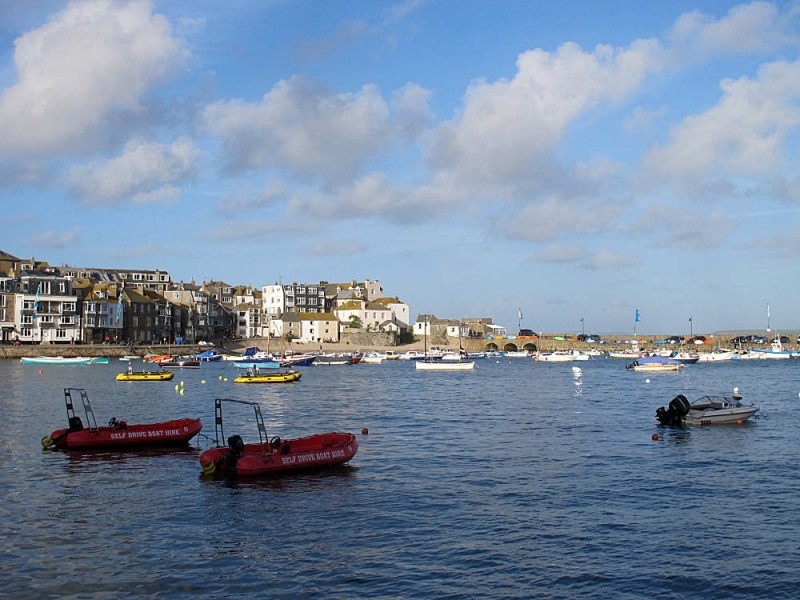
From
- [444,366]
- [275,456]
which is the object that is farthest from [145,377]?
[275,456]

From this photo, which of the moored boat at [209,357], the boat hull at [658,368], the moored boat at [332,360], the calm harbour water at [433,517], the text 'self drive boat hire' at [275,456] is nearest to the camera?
the calm harbour water at [433,517]

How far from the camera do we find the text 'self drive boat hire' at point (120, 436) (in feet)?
136

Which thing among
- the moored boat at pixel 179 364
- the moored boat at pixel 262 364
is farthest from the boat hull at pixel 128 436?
the moored boat at pixel 179 364

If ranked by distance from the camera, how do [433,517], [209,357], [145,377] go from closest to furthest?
[433,517], [145,377], [209,357]

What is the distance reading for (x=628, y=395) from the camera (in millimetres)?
78812

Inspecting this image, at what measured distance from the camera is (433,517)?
27297 millimetres

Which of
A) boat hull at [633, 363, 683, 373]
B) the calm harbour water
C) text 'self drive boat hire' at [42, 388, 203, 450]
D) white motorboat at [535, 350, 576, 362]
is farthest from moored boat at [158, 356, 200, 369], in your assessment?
text 'self drive boat hire' at [42, 388, 203, 450]

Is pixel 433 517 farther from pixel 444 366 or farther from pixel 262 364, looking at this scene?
pixel 444 366

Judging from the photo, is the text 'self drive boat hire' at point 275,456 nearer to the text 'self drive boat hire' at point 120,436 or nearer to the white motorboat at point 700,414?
the text 'self drive boat hire' at point 120,436

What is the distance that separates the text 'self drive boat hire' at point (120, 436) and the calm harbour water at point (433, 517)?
121cm

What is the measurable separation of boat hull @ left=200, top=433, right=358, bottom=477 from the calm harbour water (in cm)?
76

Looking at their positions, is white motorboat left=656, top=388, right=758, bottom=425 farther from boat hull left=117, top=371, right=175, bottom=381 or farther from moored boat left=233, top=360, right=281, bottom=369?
moored boat left=233, top=360, right=281, bottom=369

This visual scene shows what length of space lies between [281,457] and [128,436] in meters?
12.3

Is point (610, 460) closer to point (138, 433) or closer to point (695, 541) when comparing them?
point (695, 541)
